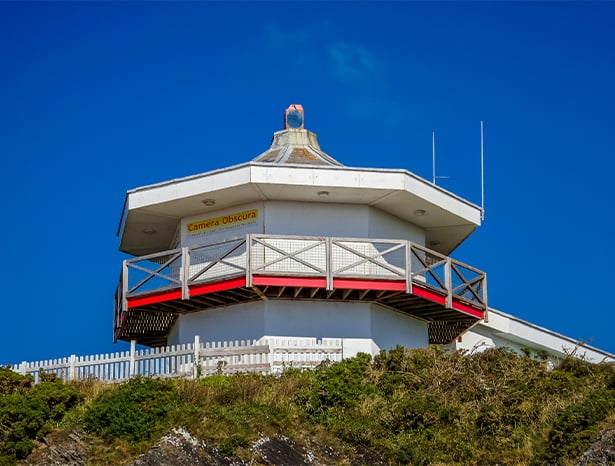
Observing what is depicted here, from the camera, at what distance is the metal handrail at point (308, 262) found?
37844 millimetres

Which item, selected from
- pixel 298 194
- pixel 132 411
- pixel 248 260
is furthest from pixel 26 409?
pixel 298 194

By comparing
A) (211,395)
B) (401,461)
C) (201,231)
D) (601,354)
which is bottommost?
(401,461)

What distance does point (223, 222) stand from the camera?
134ft

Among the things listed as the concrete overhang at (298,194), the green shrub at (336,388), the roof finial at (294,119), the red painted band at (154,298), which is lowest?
the green shrub at (336,388)

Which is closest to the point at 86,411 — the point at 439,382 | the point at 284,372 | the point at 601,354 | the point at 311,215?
the point at 284,372

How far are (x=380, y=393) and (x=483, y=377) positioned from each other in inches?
99.2

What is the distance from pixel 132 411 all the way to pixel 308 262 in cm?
1091

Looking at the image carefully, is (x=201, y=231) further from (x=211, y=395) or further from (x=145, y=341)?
(x=211, y=395)

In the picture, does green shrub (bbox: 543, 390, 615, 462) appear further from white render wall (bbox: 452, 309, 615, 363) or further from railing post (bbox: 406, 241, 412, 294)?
white render wall (bbox: 452, 309, 615, 363)

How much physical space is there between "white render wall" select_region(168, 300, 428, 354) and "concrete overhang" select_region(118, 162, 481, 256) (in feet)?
10.9

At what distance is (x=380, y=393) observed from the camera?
102ft

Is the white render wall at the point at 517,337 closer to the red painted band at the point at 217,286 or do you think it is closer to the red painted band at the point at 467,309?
the red painted band at the point at 467,309

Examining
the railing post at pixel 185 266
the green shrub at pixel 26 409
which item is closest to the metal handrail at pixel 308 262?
the railing post at pixel 185 266

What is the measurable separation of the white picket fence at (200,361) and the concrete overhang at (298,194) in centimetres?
564
